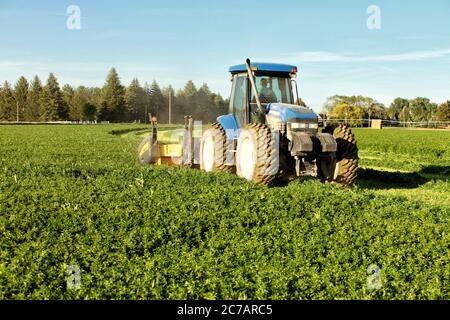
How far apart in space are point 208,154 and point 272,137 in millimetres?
2709

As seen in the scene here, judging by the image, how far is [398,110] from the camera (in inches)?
4793

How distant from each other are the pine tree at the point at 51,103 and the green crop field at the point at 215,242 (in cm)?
8123

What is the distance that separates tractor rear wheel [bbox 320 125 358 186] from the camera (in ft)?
32.4

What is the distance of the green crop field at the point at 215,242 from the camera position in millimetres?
4641

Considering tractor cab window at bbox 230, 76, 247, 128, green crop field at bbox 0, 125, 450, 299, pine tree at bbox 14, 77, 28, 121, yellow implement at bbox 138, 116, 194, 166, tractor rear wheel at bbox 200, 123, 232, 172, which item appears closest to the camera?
green crop field at bbox 0, 125, 450, 299

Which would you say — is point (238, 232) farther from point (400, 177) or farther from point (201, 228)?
point (400, 177)

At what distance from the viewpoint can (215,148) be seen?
11.0 metres

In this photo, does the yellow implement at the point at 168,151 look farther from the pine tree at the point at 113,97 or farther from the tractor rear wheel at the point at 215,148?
the pine tree at the point at 113,97

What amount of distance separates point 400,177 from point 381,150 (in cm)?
1315

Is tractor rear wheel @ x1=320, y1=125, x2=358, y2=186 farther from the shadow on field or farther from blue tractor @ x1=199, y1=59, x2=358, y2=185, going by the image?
the shadow on field

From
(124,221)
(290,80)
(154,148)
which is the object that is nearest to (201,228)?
(124,221)

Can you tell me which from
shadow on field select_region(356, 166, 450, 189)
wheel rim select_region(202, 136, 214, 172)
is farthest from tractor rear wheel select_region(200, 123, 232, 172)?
shadow on field select_region(356, 166, 450, 189)

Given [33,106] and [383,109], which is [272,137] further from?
[383,109]

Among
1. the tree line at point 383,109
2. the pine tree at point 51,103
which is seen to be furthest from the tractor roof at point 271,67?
the pine tree at point 51,103
